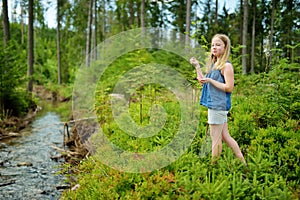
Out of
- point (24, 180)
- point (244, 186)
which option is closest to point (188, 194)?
point (244, 186)

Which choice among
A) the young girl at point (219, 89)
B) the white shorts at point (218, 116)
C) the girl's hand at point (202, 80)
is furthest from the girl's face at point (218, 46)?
the white shorts at point (218, 116)

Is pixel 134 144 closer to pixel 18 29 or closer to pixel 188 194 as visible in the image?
pixel 188 194

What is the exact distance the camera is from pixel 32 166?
23.3 feet

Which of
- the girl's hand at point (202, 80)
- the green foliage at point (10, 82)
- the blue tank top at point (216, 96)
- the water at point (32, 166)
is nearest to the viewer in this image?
the girl's hand at point (202, 80)

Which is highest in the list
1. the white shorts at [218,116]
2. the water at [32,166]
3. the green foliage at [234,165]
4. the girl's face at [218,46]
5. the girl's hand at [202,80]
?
the girl's face at [218,46]

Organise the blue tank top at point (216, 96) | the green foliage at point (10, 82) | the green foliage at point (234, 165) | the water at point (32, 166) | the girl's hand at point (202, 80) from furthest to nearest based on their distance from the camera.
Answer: the green foliage at point (10, 82) < the water at point (32, 166) < the blue tank top at point (216, 96) < the girl's hand at point (202, 80) < the green foliage at point (234, 165)

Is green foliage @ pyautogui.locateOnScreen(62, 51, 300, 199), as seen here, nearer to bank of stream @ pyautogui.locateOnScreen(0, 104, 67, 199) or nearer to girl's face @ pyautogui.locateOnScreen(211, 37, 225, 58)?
bank of stream @ pyautogui.locateOnScreen(0, 104, 67, 199)

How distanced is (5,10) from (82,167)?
407 inches

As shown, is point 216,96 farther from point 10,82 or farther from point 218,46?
point 10,82

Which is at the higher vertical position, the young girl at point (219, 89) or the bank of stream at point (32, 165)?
the young girl at point (219, 89)

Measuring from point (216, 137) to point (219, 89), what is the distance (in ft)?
2.13

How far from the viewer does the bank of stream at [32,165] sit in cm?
571

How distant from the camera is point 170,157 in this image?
462cm

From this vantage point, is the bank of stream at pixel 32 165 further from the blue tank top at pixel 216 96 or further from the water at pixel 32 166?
the blue tank top at pixel 216 96
